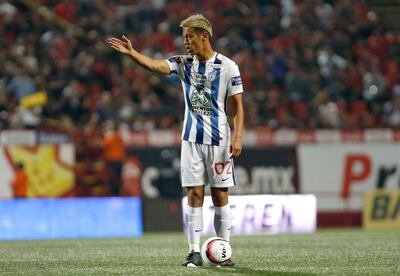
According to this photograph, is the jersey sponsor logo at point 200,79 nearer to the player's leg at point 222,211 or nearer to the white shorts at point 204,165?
the white shorts at point 204,165

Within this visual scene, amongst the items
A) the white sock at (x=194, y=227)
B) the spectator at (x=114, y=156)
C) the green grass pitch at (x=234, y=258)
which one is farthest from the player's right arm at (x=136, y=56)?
the spectator at (x=114, y=156)

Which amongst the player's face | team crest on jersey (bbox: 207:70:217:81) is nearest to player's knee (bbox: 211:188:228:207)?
team crest on jersey (bbox: 207:70:217:81)

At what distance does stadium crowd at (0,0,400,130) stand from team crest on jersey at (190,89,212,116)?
1038 cm

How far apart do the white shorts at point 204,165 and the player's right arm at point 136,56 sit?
0.66m

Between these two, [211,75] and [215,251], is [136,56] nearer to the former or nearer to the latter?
[211,75]

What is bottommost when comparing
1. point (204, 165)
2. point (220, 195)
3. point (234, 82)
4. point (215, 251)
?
point (215, 251)

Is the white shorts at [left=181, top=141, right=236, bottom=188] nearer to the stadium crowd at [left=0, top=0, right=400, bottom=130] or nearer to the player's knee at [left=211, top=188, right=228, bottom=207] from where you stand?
the player's knee at [left=211, top=188, right=228, bottom=207]

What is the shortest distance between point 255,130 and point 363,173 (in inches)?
89.5

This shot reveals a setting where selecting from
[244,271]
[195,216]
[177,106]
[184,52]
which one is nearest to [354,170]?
[177,106]

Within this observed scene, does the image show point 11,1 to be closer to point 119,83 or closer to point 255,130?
point 119,83

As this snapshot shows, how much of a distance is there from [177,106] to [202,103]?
12.5 m

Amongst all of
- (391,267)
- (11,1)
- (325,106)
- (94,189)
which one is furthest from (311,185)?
(391,267)

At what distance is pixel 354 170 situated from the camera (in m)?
19.8

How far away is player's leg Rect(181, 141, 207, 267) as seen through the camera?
8.44m
